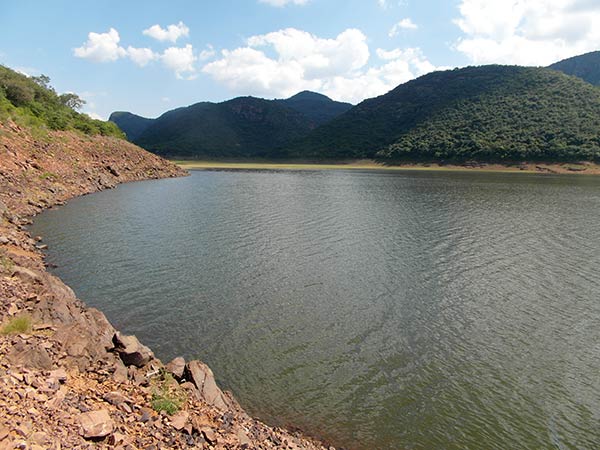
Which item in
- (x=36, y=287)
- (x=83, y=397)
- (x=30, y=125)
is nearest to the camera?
(x=83, y=397)

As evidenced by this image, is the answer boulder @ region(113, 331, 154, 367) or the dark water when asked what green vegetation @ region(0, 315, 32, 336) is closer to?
boulder @ region(113, 331, 154, 367)

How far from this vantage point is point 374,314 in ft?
50.4

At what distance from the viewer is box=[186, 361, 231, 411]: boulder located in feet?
Result: 30.4

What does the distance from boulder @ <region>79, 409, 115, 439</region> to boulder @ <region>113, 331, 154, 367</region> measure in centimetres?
313

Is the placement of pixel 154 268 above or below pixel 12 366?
below

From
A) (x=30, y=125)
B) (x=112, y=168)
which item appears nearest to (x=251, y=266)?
(x=30, y=125)

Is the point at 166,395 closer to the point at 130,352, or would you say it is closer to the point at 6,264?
the point at 130,352

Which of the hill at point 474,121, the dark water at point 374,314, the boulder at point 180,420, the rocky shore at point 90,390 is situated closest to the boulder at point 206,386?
the rocky shore at point 90,390

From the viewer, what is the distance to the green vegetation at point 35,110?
5200cm

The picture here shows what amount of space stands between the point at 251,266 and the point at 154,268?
16.3 feet

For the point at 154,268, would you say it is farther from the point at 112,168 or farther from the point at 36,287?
the point at 112,168

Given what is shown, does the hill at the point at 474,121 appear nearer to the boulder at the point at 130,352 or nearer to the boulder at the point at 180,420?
the boulder at the point at 130,352

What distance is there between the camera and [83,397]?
7.36m

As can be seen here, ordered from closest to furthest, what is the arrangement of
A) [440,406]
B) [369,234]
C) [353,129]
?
[440,406] → [369,234] → [353,129]
